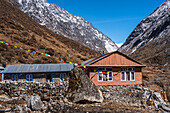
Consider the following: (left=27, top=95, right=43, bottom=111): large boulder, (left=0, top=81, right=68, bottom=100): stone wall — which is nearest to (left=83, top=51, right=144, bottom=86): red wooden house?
(left=0, top=81, right=68, bottom=100): stone wall

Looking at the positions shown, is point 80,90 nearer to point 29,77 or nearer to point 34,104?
point 34,104

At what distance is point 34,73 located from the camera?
23766mm

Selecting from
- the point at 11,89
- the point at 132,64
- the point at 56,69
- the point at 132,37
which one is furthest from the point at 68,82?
the point at 132,37

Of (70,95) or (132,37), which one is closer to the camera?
(70,95)

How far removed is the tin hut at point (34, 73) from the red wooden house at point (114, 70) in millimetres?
5504

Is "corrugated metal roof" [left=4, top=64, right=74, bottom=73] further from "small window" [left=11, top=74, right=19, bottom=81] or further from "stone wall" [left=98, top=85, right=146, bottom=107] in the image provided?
"stone wall" [left=98, top=85, right=146, bottom=107]

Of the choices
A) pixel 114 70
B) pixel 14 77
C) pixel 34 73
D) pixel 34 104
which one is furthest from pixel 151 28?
pixel 34 104

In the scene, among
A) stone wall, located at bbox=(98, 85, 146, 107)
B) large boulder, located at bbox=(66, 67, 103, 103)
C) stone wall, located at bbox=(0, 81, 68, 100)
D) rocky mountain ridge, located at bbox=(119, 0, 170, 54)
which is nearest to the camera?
stone wall, located at bbox=(0, 81, 68, 100)

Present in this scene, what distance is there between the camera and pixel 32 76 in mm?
23641

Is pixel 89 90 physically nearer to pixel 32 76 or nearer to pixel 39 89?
pixel 39 89

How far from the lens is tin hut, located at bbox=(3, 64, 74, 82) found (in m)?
23.5

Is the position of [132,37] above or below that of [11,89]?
above

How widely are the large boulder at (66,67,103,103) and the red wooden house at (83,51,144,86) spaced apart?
3399 millimetres

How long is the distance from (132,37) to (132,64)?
160725 millimetres
